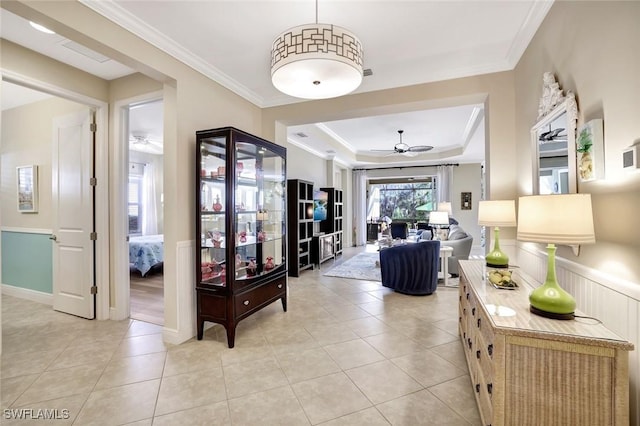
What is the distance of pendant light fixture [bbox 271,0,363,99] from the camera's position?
68.5 inches

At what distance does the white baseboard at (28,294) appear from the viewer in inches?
152

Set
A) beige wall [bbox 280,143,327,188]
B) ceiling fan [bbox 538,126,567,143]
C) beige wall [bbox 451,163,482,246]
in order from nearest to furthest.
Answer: ceiling fan [bbox 538,126,567,143], beige wall [bbox 280,143,327,188], beige wall [bbox 451,163,482,246]

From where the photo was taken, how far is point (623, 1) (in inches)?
52.2

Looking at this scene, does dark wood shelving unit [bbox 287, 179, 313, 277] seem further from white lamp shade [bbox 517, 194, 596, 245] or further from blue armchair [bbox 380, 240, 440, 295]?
white lamp shade [bbox 517, 194, 596, 245]

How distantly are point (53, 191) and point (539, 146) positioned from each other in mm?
5264

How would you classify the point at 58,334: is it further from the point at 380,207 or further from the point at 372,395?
the point at 380,207

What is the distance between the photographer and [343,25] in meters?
2.43

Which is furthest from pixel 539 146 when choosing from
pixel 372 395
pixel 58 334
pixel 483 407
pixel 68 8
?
pixel 58 334

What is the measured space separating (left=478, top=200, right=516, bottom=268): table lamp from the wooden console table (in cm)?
102

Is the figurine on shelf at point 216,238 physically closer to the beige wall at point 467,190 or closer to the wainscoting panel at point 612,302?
the wainscoting panel at point 612,302

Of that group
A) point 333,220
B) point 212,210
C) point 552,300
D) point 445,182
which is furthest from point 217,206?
point 445,182

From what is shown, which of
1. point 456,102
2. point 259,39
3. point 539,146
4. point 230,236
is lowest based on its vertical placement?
point 230,236

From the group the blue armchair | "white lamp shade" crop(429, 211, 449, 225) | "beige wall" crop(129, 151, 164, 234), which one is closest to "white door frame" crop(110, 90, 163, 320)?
the blue armchair

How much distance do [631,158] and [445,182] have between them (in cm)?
815
